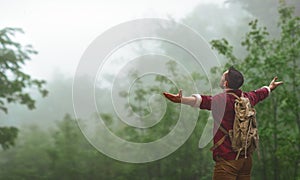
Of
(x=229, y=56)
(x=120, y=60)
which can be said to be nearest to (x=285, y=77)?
(x=229, y=56)

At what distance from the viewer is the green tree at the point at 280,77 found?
4656mm

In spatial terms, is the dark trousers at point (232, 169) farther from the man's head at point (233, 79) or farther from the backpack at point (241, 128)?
the man's head at point (233, 79)

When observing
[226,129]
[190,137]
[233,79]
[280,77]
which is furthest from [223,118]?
[190,137]

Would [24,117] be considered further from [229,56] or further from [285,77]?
[285,77]

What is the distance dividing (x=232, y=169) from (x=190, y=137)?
11.4 ft

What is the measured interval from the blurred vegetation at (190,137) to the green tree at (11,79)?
2cm

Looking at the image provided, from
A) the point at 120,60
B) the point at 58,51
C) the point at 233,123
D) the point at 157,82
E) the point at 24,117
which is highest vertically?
the point at 58,51

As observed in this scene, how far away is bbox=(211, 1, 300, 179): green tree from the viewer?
4.66m

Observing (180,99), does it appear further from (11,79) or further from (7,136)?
(11,79)

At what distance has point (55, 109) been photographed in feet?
20.7

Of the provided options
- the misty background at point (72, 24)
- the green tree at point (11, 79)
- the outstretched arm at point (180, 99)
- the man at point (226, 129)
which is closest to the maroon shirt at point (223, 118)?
the man at point (226, 129)

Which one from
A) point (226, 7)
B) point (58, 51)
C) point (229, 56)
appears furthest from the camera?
point (226, 7)

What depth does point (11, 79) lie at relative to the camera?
18.8 feet

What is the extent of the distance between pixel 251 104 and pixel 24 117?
15.9ft
